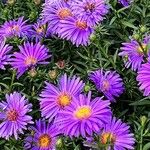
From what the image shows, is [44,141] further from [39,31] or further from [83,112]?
[39,31]

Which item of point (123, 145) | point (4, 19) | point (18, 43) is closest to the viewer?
point (123, 145)

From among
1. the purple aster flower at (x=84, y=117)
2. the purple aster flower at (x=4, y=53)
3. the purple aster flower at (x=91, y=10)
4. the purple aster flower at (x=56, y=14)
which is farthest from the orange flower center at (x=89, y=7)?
the purple aster flower at (x=84, y=117)

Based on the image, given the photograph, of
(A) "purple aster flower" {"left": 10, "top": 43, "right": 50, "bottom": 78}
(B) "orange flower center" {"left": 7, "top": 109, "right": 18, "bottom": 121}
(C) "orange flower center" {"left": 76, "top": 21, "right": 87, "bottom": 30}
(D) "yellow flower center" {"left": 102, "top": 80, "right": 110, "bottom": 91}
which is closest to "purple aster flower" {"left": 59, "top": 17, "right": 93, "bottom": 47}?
(C) "orange flower center" {"left": 76, "top": 21, "right": 87, "bottom": 30}

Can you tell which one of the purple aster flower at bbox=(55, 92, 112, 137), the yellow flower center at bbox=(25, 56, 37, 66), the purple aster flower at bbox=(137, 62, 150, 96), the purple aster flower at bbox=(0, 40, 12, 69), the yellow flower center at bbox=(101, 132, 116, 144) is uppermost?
the purple aster flower at bbox=(0, 40, 12, 69)

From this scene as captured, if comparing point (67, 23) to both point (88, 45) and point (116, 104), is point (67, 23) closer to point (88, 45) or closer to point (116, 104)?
point (88, 45)

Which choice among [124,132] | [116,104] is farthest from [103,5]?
[124,132]

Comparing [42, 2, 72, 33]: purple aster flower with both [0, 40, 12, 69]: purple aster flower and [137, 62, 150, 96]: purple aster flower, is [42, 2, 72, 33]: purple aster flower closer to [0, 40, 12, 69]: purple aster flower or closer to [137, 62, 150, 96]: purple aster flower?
[0, 40, 12, 69]: purple aster flower

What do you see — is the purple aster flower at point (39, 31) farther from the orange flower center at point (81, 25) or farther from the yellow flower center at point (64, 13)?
the orange flower center at point (81, 25)
